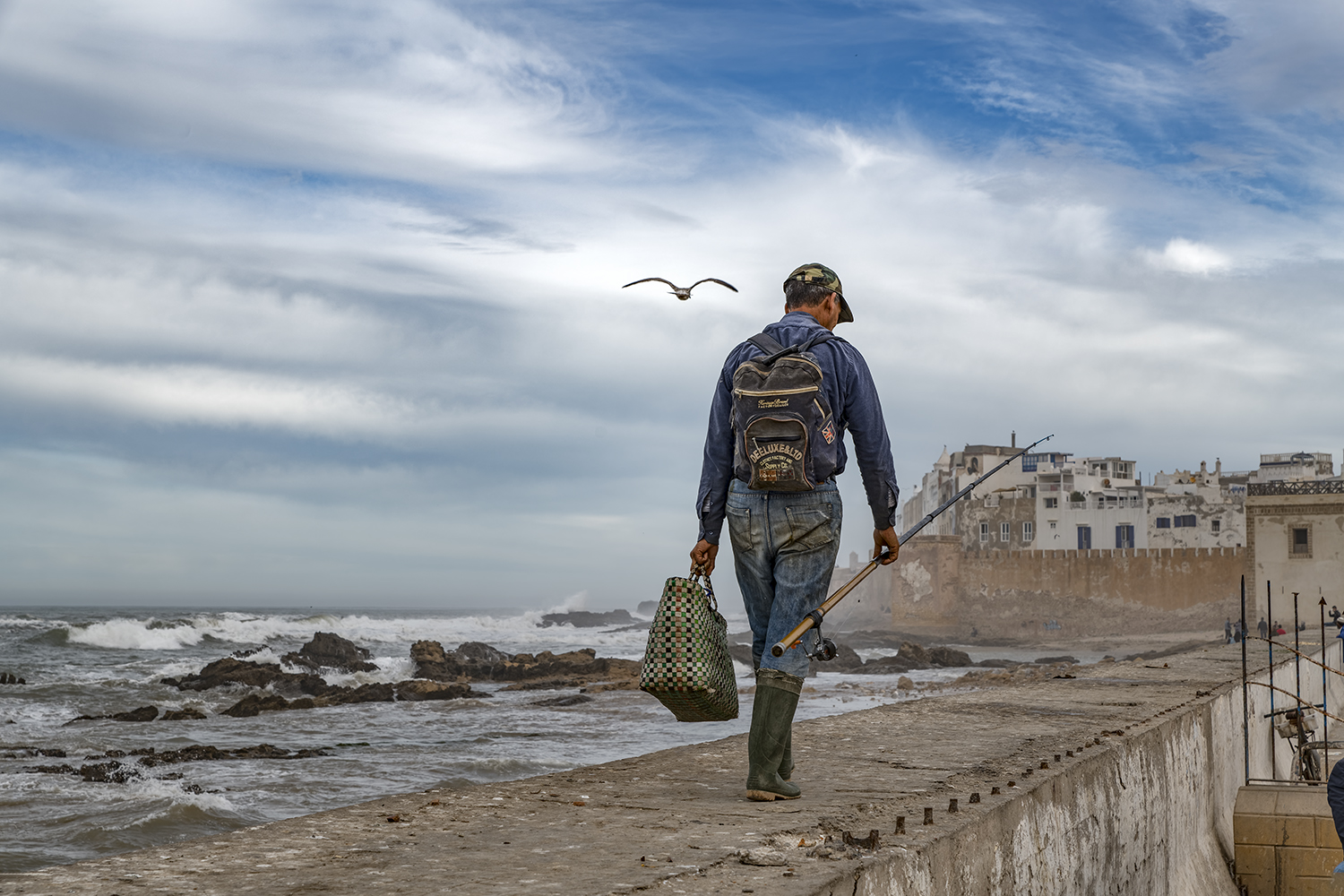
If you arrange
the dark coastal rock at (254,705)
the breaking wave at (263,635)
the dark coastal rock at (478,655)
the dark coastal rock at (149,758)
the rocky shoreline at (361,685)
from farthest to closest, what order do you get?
1. the breaking wave at (263,635)
2. the dark coastal rock at (478,655)
3. the rocky shoreline at (361,685)
4. the dark coastal rock at (254,705)
5. the dark coastal rock at (149,758)

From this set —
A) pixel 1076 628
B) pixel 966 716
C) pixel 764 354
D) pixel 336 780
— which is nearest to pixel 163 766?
pixel 336 780

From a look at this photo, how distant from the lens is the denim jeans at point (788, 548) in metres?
3.47

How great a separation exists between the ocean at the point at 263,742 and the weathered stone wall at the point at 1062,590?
2312 centimetres

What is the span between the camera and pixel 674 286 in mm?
7809

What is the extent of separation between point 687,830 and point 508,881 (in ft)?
2.34

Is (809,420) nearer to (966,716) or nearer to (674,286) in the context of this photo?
(966,716)

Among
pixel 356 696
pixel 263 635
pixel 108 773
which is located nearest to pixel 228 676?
pixel 356 696

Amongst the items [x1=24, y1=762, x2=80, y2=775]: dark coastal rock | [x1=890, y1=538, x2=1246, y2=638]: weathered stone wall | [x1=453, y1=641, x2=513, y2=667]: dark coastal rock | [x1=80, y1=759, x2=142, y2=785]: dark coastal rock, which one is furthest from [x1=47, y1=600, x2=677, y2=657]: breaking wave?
[x1=80, y1=759, x2=142, y2=785]: dark coastal rock

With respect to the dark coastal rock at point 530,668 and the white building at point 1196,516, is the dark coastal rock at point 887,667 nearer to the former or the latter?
the dark coastal rock at point 530,668

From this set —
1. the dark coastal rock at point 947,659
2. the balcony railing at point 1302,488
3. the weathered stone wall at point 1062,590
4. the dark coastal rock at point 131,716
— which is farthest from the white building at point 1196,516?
the dark coastal rock at point 131,716

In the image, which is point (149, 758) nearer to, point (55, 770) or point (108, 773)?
point (55, 770)

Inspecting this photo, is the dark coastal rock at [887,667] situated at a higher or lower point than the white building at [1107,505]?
lower

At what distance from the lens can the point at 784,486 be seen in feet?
11.2

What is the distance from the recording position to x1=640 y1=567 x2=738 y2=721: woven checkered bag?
3498 millimetres
